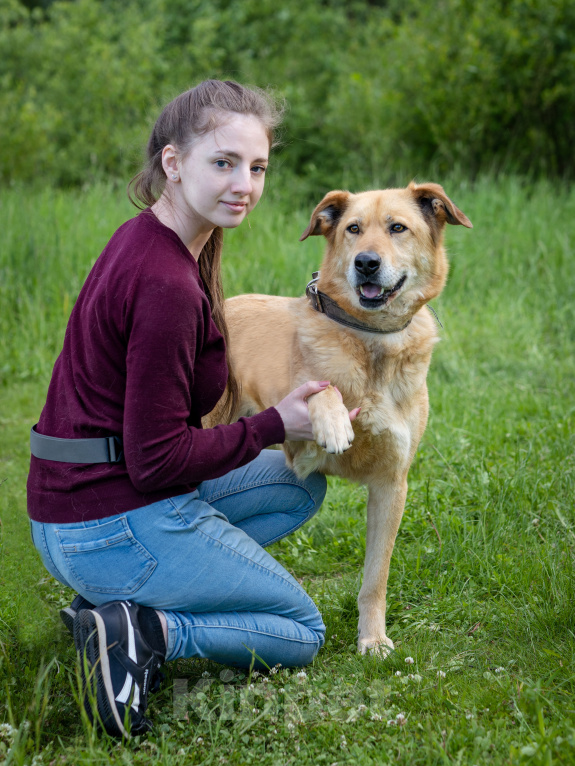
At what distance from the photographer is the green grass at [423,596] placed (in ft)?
6.56

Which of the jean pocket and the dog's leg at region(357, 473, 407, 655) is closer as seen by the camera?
the jean pocket

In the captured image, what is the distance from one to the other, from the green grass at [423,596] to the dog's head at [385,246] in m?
1.01

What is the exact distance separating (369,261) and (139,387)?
114cm

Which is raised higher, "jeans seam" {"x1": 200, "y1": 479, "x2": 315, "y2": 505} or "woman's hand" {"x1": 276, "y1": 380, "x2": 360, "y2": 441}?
"woman's hand" {"x1": 276, "y1": 380, "x2": 360, "y2": 441}

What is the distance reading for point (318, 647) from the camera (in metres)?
2.48

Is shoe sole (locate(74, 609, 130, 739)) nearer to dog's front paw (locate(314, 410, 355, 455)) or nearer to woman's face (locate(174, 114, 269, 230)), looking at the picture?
dog's front paw (locate(314, 410, 355, 455))

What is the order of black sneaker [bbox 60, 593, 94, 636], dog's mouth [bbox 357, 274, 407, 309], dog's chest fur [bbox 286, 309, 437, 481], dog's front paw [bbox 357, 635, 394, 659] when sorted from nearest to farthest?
black sneaker [bbox 60, 593, 94, 636]
dog's front paw [bbox 357, 635, 394, 659]
dog's chest fur [bbox 286, 309, 437, 481]
dog's mouth [bbox 357, 274, 407, 309]

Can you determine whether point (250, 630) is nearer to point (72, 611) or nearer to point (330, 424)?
point (72, 611)

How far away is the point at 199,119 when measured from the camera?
2.17 meters

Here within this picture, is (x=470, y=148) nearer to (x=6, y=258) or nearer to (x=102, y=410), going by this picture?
(x=6, y=258)

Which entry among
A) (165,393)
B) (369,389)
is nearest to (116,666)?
(165,393)

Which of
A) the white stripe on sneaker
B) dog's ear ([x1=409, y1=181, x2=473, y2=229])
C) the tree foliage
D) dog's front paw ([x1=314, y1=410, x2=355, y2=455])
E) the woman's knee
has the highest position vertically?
the tree foliage

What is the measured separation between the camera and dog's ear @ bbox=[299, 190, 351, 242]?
3.00m

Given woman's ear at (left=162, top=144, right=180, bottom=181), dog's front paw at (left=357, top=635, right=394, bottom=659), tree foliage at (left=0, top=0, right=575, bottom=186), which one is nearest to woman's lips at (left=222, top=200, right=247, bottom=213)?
woman's ear at (left=162, top=144, right=180, bottom=181)
